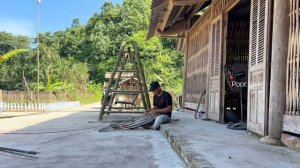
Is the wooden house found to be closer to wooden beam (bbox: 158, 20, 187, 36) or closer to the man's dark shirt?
the man's dark shirt

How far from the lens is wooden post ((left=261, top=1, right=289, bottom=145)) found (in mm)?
4957

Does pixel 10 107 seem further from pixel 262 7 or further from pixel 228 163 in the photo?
pixel 228 163

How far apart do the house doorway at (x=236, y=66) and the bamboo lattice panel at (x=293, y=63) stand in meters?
2.90

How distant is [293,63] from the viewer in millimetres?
4777

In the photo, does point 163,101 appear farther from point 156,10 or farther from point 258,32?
point 258,32

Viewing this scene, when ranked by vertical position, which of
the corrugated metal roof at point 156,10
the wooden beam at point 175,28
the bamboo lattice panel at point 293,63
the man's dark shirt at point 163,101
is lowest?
the man's dark shirt at point 163,101

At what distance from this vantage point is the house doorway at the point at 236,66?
826 centimetres

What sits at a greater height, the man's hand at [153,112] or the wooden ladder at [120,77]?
the wooden ladder at [120,77]

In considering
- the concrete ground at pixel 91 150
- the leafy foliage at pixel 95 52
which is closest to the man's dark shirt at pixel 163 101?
the concrete ground at pixel 91 150

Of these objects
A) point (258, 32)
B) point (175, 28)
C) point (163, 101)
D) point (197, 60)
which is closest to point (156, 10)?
point (163, 101)

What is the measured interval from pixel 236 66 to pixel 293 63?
517 centimetres

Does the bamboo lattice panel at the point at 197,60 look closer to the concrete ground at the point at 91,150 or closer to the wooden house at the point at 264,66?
the wooden house at the point at 264,66

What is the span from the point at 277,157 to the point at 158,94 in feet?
14.8

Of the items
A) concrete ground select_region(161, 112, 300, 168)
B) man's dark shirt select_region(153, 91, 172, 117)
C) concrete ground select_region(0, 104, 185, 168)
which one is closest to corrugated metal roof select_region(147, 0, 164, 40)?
man's dark shirt select_region(153, 91, 172, 117)
